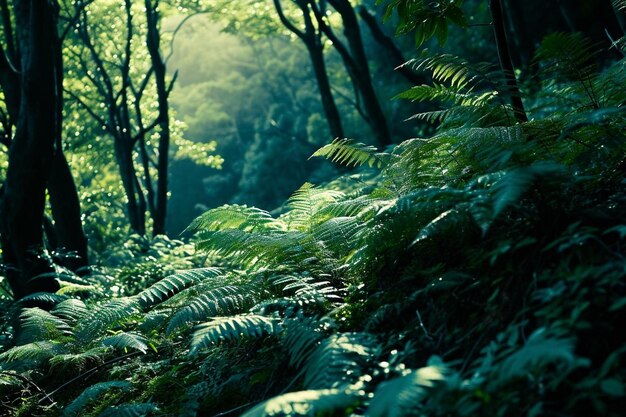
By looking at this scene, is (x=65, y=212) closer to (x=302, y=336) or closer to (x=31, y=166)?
(x=31, y=166)

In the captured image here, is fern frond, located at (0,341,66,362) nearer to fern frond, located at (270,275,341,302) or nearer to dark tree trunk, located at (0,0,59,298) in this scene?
fern frond, located at (270,275,341,302)

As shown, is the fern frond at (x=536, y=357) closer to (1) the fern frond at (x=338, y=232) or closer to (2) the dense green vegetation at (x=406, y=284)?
(2) the dense green vegetation at (x=406, y=284)

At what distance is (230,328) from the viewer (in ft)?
10.4

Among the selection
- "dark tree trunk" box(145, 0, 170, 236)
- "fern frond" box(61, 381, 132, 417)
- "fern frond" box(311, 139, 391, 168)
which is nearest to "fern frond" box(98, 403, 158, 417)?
"fern frond" box(61, 381, 132, 417)

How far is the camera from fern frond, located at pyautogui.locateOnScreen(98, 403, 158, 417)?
11.4 ft

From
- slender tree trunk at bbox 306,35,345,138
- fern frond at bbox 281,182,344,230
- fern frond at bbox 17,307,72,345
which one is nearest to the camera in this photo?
fern frond at bbox 17,307,72,345

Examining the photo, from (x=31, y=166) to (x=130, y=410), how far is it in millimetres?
4538

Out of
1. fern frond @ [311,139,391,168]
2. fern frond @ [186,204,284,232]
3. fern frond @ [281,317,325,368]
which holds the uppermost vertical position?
fern frond @ [311,139,391,168]

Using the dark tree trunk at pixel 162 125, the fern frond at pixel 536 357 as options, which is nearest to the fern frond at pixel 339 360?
the fern frond at pixel 536 357

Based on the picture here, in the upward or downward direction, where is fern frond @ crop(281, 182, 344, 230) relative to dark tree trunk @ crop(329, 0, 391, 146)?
downward

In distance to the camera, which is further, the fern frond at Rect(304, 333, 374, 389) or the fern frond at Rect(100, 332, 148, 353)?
the fern frond at Rect(100, 332, 148, 353)

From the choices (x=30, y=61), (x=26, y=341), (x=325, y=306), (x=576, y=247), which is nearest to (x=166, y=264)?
(x=30, y=61)

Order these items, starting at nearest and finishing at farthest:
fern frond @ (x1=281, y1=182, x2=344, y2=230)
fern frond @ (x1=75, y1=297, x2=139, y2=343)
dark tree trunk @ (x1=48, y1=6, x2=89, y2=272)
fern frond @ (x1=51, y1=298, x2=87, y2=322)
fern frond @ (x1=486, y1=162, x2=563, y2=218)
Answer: fern frond @ (x1=486, y1=162, x2=563, y2=218) → fern frond @ (x1=75, y1=297, x2=139, y2=343) → fern frond @ (x1=281, y1=182, x2=344, y2=230) → fern frond @ (x1=51, y1=298, x2=87, y2=322) → dark tree trunk @ (x1=48, y1=6, x2=89, y2=272)

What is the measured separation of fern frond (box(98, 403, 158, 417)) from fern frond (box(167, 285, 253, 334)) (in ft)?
1.47
